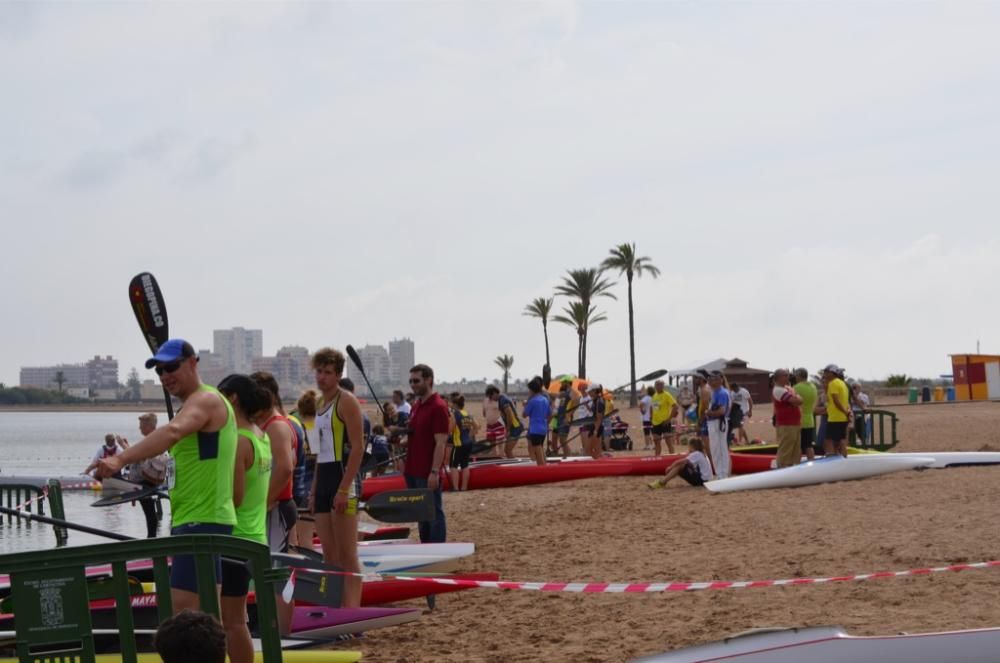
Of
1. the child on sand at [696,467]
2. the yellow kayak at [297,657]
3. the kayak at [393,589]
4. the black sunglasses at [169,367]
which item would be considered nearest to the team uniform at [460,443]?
the child on sand at [696,467]

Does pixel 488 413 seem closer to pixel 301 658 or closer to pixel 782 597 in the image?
pixel 782 597

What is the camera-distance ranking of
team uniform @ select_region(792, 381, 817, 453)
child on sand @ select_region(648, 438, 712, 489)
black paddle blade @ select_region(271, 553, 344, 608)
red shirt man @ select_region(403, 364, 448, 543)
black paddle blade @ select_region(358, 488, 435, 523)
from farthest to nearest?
team uniform @ select_region(792, 381, 817, 453) < child on sand @ select_region(648, 438, 712, 489) < red shirt man @ select_region(403, 364, 448, 543) < black paddle blade @ select_region(358, 488, 435, 523) < black paddle blade @ select_region(271, 553, 344, 608)

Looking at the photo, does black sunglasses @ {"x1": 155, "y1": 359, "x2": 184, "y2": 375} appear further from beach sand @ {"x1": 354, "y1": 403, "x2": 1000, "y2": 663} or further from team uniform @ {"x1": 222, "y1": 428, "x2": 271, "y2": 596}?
beach sand @ {"x1": 354, "y1": 403, "x2": 1000, "y2": 663}

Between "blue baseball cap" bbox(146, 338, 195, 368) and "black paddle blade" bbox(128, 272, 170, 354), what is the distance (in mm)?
3189

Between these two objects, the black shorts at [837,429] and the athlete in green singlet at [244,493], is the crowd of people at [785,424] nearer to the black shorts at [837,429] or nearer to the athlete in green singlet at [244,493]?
the black shorts at [837,429]

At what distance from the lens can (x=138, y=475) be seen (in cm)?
1198

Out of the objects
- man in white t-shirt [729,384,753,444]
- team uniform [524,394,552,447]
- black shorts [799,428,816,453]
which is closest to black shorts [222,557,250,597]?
black shorts [799,428,816,453]

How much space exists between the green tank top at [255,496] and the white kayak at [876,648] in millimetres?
2231

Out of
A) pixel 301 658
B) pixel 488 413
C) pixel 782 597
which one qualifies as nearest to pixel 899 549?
pixel 782 597

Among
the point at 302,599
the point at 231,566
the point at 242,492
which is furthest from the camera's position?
the point at 302,599

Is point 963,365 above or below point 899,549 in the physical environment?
above

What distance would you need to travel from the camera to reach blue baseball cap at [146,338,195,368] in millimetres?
4828

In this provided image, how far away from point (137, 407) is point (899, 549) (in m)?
167

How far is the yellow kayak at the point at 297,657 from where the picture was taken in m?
5.21
